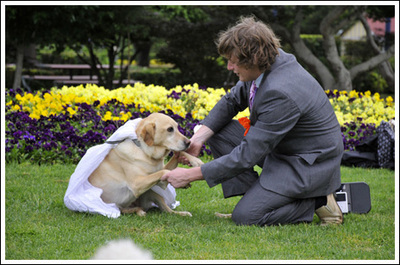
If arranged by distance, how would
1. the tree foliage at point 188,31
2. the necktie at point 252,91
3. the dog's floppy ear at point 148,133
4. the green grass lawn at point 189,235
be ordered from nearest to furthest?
1. the green grass lawn at point 189,235
2. the necktie at point 252,91
3. the dog's floppy ear at point 148,133
4. the tree foliage at point 188,31

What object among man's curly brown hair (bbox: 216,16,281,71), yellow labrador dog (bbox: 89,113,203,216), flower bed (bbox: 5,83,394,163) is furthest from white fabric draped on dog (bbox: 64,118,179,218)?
flower bed (bbox: 5,83,394,163)

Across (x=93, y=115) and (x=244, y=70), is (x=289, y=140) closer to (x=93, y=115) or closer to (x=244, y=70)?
(x=244, y=70)

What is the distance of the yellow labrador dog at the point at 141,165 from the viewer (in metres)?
4.36

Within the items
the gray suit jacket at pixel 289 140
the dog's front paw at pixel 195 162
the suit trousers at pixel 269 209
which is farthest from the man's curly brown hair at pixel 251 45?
the dog's front paw at pixel 195 162

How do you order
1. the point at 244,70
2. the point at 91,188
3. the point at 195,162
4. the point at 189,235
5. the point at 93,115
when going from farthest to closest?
the point at 93,115 < the point at 91,188 < the point at 195,162 < the point at 244,70 < the point at 189,235

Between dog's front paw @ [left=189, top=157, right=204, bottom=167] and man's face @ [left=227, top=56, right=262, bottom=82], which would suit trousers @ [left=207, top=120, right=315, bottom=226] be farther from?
man's face @ [left=227, top=56, right=262, bottom=82]

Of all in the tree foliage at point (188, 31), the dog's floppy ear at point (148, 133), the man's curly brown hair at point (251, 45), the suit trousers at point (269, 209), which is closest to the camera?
the man's curly brown hair at point (251, 45)

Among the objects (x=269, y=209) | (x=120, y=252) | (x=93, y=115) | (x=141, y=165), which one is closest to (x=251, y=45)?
(x=269, y=209)

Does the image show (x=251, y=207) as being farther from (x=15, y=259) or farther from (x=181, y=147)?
(x=15, y=259)

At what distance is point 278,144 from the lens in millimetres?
4156

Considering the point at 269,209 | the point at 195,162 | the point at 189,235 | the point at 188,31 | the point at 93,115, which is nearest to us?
the point at 189,235

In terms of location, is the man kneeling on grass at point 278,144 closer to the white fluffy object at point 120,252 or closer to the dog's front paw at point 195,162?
the dog's front paw at point 195,162

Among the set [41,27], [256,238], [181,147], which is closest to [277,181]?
[256,238]

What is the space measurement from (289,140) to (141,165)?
1.25 metres
